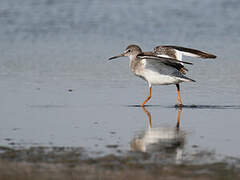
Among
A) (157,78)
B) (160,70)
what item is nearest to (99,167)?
(157,78)

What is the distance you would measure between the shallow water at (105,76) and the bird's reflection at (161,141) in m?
0.07

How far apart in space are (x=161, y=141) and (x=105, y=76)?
5.69 m

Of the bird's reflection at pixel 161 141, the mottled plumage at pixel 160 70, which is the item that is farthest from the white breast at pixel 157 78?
the bird's reflection at pixel 161 141

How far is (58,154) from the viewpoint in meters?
7.01

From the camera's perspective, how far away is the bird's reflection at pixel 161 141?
7250mm

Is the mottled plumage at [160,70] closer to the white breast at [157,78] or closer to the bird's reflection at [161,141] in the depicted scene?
the white breast at [157,78]

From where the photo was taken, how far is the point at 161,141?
7.84 m

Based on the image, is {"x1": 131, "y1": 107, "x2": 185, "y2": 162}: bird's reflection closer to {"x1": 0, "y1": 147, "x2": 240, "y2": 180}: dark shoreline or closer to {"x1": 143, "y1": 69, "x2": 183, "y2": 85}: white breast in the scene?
{"x1": 0, "y1": 147, "x2": 240, "y2": 180}: dark shoreline

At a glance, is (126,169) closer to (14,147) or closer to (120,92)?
(14,147)

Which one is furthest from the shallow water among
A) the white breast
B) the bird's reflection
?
the white breast

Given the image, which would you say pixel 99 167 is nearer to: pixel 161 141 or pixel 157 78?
pixel 161 141

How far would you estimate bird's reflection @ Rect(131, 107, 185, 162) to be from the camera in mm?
7250

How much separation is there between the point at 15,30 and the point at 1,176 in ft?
48.3

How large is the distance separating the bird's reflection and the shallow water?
70 millimetres
